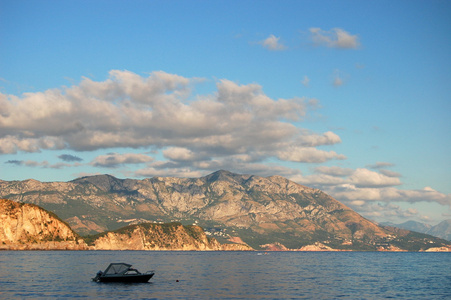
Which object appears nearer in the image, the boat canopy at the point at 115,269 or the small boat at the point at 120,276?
the small boat at the point at 120,276

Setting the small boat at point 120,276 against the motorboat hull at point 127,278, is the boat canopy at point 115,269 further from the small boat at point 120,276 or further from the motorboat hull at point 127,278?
the motorboat hull at point 127,278

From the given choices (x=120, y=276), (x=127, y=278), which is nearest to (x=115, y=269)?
(x=120, y=276)

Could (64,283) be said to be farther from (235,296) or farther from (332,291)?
(332,291)

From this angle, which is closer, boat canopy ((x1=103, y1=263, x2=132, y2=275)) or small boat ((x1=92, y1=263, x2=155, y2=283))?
small boat ((x1=92, y1=263, x2=155, y2=283))

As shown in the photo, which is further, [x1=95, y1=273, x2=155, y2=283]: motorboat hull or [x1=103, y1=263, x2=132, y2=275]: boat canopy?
[x1=103, y1=263, x2=132, y2=275]: boat canopy

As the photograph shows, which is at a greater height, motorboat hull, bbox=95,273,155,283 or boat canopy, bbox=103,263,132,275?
boat canopy, bbox=103,263,132,275

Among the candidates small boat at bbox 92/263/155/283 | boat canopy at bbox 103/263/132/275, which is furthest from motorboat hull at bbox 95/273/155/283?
boat canopy at bbox 103/263/132/275

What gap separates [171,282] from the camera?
124 meters

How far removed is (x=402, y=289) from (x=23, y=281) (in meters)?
97.5

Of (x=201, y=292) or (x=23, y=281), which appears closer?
(x=201, y=292)

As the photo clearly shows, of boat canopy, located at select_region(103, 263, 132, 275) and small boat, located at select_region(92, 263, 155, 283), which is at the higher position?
boat canopy, located at select_region(103, 263, 132, 275)

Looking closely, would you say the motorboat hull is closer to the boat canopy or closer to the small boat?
the small boat

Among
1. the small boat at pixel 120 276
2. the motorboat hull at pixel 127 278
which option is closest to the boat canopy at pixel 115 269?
the small boat at pixel 120 276

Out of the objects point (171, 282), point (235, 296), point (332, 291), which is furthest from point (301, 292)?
point (171, 282)
